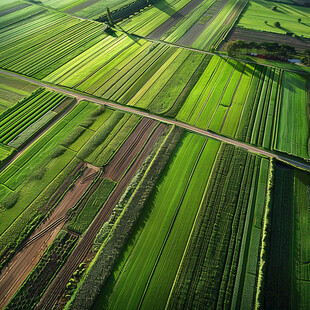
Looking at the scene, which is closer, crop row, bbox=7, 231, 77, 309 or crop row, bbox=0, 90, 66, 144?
crop row, bbox=7, 231, 77, 309

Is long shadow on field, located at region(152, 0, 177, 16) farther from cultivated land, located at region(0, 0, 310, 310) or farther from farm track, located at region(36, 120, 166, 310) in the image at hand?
farm track, located at region(36, 120, 166, 310)

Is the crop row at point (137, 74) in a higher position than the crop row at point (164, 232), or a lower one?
higher

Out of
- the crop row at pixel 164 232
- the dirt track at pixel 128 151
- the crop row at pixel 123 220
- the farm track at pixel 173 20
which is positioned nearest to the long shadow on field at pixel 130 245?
the crop row at pixel 164 232

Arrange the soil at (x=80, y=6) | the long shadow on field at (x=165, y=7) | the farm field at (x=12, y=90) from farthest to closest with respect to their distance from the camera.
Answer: the soil at (x=80, y=6), the long shadow on field at (x=165, y=7), the farm field at (x=12, y=90)

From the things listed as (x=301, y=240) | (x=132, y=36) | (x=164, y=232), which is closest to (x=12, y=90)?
(x=132, y=36)

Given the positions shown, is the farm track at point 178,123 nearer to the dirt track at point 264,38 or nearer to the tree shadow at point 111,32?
the tree shadow at point 111,32

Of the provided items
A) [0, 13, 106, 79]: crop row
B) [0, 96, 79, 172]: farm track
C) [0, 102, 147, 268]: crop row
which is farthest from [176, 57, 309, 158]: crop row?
[0, 13, 106, 79]: crop row

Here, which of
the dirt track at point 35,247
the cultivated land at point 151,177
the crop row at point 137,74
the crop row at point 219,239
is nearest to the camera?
the crop row at point 219,239
